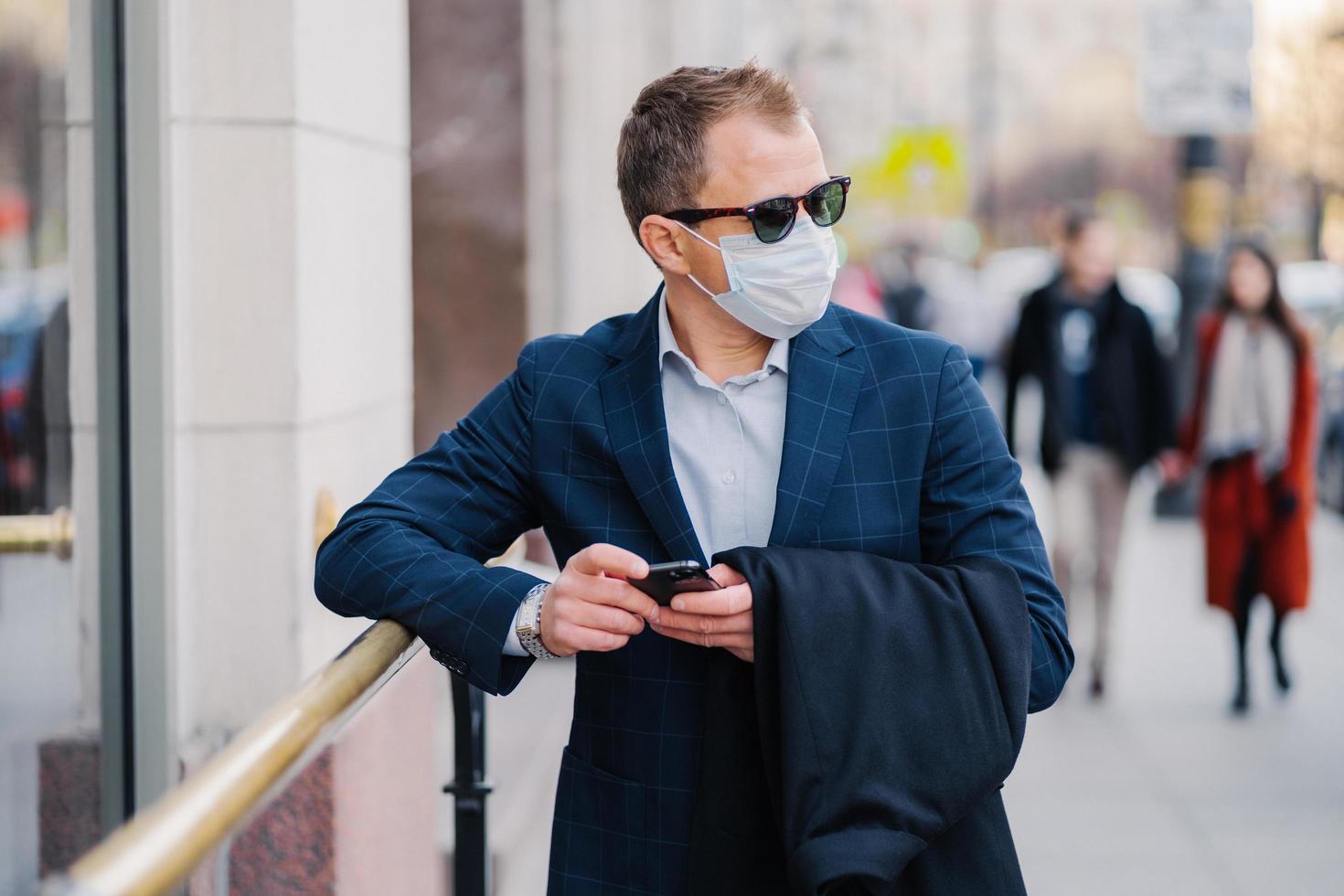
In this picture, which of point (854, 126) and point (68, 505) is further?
point (854, 126)

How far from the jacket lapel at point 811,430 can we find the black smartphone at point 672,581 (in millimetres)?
227

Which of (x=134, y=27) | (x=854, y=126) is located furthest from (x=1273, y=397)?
(x=854, y=126)

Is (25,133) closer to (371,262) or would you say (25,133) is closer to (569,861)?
(371,262)

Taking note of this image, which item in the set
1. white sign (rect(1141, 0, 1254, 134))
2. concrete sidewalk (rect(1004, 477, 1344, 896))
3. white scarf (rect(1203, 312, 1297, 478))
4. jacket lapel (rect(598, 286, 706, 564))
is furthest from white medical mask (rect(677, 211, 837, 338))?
white sign (rect(1141, 0, 1254, 134))

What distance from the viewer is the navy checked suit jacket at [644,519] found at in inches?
87.2

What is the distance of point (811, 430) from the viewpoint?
2238mm

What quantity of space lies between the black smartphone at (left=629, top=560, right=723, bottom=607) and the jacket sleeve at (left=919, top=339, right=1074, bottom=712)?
1.29ft

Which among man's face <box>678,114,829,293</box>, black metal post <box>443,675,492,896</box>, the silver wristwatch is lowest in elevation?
black metal post <box>443,675,492,896</box>

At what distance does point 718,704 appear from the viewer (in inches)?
85.6

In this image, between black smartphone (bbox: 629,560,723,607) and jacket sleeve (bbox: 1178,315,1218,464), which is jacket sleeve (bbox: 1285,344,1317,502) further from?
black smartphone (bbox: 629,560,723,607)

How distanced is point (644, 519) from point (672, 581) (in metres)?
0.36

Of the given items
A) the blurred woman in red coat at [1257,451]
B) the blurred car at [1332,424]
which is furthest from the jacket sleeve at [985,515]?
the blurred car at [1332,424]

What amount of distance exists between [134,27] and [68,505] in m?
1.00

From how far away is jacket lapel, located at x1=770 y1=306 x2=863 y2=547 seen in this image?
2.21 metres
